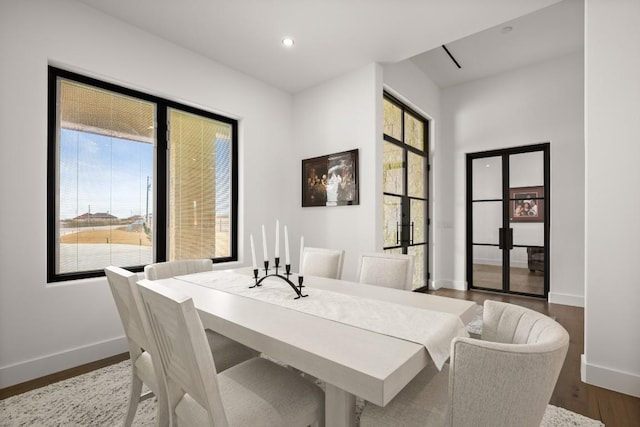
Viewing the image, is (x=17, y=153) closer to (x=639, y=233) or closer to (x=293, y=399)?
(x=293, y=399)

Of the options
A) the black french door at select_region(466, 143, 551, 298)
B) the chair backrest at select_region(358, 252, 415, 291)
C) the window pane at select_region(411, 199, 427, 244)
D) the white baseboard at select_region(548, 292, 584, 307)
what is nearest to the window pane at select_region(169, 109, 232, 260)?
the chair backrest at select_region(358, 252, 415, 291)

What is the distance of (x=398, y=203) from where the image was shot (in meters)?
4.27

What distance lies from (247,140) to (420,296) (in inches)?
112

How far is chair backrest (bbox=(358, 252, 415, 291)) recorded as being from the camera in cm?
207

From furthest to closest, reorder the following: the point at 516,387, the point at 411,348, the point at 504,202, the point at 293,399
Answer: the point at 504,202
the point at 293,399
the point at 411,348
the point at 516,387

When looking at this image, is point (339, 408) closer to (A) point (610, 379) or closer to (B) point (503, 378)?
(B) point (503, 378)

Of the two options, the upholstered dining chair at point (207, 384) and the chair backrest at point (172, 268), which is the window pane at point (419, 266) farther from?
the upholstered dining chair at point (207, 384)

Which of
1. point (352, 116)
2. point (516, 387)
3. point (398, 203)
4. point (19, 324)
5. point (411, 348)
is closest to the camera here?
point (516, 387)

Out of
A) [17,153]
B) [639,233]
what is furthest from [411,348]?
[17,153]

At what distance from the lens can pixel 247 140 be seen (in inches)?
147

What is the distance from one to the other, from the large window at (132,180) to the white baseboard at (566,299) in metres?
4.36

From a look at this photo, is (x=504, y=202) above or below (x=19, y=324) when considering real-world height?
above

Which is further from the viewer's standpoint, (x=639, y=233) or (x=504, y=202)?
(x=504, y=202)

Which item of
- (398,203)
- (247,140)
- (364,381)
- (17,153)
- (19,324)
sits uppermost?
(247,140)
